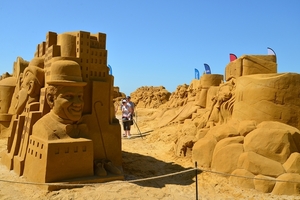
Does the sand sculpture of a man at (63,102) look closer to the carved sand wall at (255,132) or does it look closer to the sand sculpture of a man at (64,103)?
the sand sculpture of a man at (64,103)

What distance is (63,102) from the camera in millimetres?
5043

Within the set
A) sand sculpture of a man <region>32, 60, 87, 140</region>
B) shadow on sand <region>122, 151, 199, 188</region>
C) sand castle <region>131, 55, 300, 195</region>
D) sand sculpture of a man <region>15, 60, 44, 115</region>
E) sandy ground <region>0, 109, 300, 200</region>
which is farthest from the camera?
sand sculpture of a man <region>15, 60, 44, 115</region>

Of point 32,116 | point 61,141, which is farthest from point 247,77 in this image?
point 32,116

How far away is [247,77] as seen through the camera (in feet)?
21.7

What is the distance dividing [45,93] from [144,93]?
20257mm

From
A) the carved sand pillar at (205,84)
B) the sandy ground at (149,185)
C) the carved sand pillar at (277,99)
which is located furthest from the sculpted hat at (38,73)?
the carved sand pillar at (205,84)

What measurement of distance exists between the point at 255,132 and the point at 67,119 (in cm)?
391

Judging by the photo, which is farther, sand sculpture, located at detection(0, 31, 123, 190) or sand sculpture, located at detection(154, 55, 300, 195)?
sand sculpture, located at detection(154, 55, 300, 195)

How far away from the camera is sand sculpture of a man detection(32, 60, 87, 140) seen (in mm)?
5027

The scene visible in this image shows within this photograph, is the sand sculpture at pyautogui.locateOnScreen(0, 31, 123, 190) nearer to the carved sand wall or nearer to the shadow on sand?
the shadow on sand

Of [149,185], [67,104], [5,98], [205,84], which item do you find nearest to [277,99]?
[149,185]

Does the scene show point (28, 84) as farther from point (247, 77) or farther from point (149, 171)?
point (247, 77)

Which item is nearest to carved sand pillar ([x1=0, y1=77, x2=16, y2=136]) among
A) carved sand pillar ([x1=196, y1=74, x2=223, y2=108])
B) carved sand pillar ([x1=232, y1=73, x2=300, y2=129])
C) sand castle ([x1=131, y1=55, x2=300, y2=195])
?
sand castle ([x1=131, y1=55, x2=300, y2=195])

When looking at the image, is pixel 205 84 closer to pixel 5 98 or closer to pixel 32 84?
pixel 32 84
